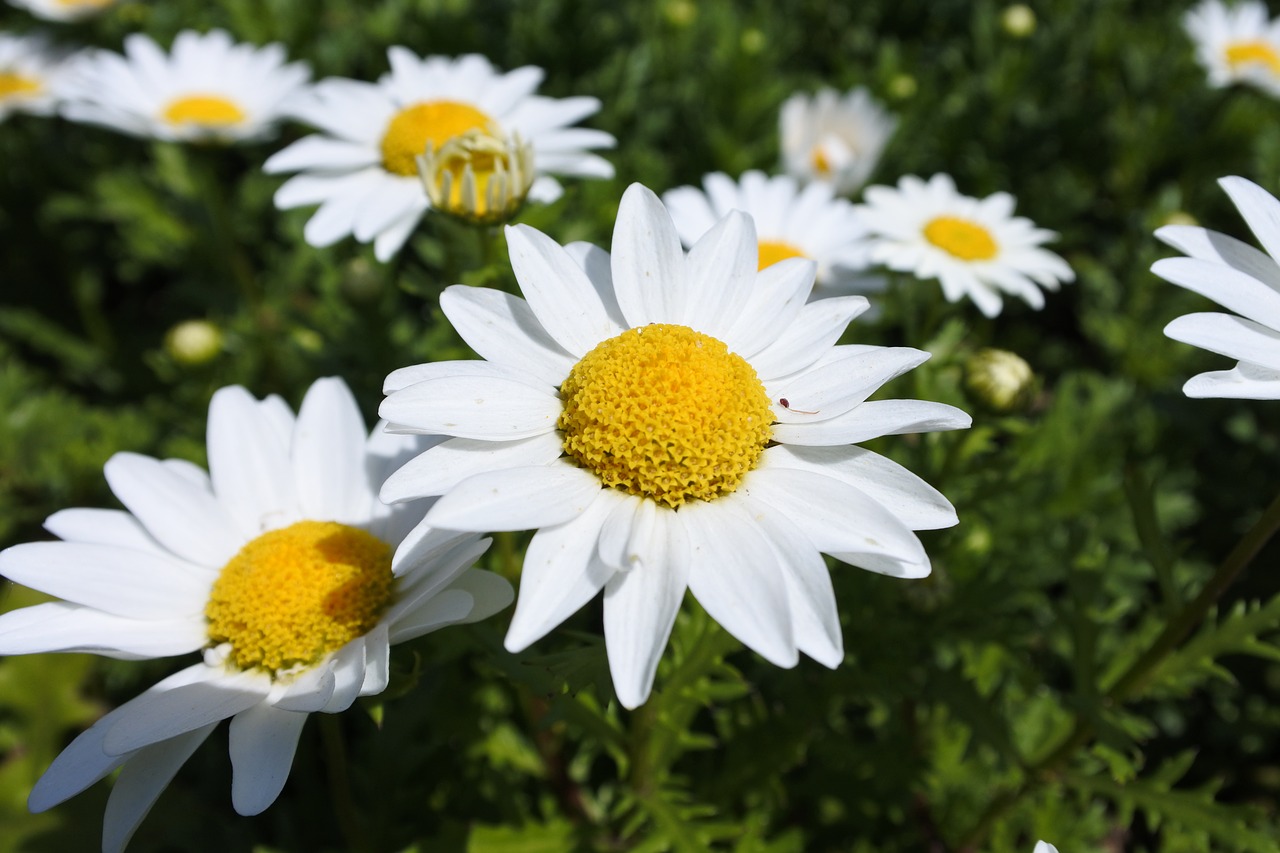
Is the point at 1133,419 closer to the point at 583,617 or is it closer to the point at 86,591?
the point at 583,617

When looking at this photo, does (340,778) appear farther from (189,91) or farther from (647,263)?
(189,91)

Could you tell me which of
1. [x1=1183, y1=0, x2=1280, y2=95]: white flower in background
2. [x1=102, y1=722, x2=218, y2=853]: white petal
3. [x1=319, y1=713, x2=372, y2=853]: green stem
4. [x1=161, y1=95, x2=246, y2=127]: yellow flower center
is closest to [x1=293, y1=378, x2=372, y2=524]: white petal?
[x1=319, y1=713, x2=372, y2=853]: green stem

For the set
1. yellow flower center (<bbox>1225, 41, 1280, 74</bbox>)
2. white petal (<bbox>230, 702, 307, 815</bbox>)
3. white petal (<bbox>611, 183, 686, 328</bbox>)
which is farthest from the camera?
yellow flower center (<bbox>1225, 41, 1280, 74</bbox>)

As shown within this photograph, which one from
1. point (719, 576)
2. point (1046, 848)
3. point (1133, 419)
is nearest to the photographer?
point (719, 576)

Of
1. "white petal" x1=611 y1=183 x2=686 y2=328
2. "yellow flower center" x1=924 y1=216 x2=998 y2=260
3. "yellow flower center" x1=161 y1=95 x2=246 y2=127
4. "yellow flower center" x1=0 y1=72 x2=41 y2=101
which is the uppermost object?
"white petal" x1=611 y1=183 x2=686 y2=328

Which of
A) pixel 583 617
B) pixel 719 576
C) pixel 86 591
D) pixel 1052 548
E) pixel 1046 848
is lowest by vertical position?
pixel 583 617

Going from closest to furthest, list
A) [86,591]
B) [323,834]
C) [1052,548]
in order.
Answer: [86,591] → [323,834] → [1052,548]

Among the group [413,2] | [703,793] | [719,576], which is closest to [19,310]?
[413,2]

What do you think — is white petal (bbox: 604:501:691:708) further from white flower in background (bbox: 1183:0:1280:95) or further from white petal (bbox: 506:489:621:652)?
white flower in background (bbox: 1183:0:1280:95)
